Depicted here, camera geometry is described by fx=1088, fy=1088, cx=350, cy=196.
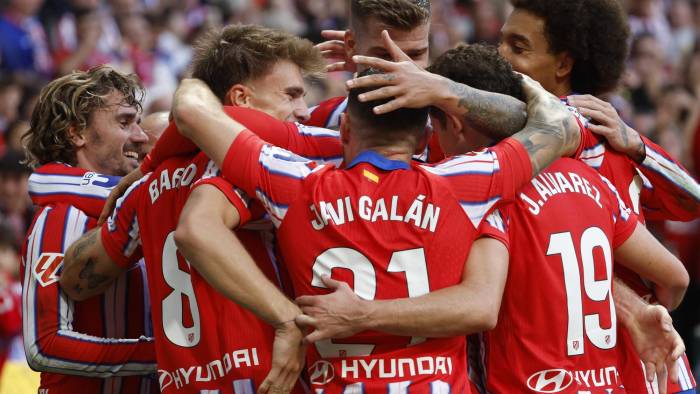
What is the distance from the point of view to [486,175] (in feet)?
14.0

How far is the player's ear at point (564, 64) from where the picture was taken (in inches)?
219

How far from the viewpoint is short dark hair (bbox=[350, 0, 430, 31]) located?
560 centimetres

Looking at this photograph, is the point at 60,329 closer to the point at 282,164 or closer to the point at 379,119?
the point at 282,164

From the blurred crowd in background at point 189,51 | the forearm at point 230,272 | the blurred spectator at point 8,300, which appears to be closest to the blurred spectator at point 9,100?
the blurred crowd in background at point 189,51

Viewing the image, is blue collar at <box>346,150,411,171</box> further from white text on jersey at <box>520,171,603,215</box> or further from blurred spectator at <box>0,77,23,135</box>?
blurred spectator at <box>0,77,23,135</box>

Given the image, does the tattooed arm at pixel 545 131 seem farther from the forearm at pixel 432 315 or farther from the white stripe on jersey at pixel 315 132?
the white stripe on jersey at pixel 315 132

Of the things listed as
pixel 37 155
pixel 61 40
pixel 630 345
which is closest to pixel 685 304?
pixel 630 345

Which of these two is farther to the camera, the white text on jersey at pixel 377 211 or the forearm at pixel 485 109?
the forearm at pixel 485 109

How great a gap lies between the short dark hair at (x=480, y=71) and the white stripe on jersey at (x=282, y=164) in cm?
83

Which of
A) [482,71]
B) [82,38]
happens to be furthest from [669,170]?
[82,38]

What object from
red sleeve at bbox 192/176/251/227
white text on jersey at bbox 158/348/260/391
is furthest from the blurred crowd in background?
red sleeve at bbox 192/176/251/227

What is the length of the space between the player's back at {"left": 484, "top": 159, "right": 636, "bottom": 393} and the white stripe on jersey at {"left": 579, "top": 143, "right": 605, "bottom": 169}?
417 mm

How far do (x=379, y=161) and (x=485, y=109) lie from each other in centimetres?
61

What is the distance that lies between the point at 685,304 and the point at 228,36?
763cm
